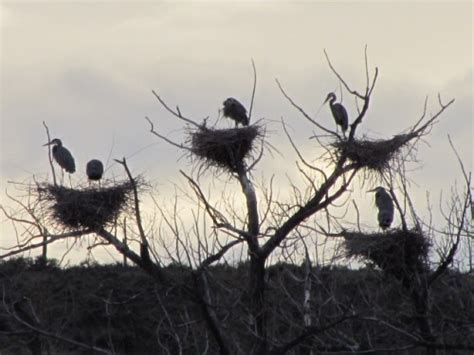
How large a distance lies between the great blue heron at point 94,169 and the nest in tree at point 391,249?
157 inches

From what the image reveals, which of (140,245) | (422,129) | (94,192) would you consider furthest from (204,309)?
(94,192)

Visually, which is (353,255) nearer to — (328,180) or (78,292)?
(328,180)

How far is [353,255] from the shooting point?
13938mm

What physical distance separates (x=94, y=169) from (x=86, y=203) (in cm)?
324

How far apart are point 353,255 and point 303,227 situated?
256cm

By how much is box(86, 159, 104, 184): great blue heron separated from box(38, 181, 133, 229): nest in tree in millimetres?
1761

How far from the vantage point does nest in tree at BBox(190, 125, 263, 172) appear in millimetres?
13086

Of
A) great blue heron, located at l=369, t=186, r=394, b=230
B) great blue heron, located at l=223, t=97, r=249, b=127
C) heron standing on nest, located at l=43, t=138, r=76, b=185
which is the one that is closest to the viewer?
great blue heron, located at l=369, t=186, r=394, b=230

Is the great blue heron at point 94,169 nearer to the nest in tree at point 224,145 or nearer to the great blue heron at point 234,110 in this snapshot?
the great blue heron at point 234,110

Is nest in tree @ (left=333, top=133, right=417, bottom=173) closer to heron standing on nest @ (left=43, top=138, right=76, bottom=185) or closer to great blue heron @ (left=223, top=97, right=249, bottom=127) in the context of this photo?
great blue heron @ (left=223, top=97, right=249, bottom=127)

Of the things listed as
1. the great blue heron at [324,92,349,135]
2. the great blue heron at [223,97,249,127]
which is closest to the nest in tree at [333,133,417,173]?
the great blue heron at [324,92,349,135]

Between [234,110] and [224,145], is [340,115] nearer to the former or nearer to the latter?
[234,110]

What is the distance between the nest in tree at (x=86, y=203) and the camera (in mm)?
13758

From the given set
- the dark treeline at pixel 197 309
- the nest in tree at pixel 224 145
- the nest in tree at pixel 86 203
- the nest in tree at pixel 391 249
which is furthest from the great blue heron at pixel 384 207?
the nest in tree at pixel 86 203
